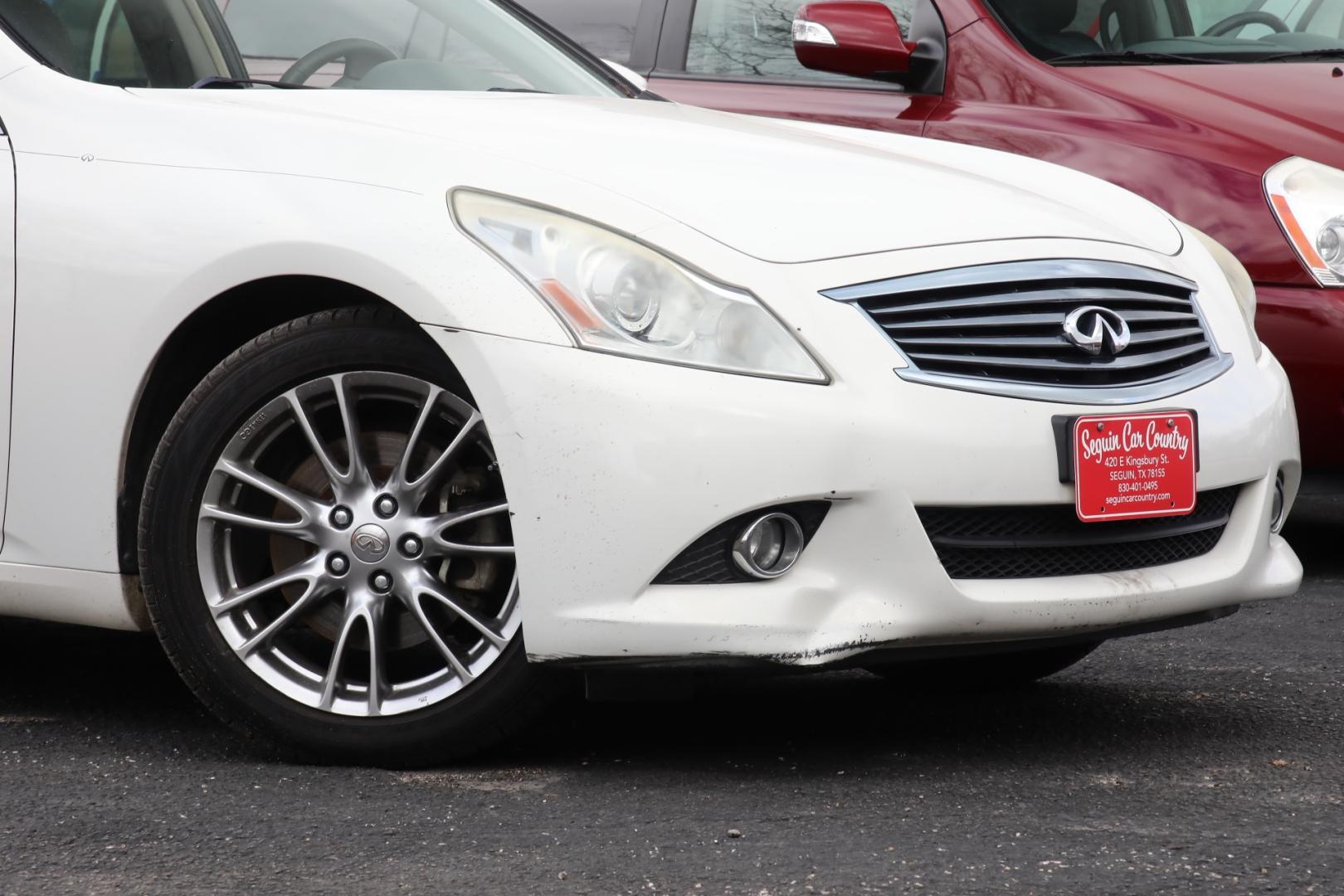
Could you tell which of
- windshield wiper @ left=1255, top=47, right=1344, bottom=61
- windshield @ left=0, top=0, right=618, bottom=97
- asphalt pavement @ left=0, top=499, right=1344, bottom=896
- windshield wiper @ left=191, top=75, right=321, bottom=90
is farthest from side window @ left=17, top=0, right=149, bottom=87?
windshield wiper @ left=1255, top=47, right=1344, bottom=61

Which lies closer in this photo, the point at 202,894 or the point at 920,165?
the point at 202,894

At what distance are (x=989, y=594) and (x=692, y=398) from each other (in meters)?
0.62

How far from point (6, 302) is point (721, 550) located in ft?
4.47

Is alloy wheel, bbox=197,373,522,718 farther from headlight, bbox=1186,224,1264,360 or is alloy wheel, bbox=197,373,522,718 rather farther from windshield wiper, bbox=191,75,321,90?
headlight, bbox=1186,224,1264,360

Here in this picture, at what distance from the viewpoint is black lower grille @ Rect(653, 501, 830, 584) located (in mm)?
3096

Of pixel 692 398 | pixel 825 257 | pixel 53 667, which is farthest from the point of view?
pixel 53 667

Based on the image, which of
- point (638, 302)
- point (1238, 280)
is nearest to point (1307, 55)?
point (1238, 280)

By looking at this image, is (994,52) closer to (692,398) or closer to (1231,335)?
(1231,335)

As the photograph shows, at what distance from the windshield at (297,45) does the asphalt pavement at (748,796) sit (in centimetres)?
127

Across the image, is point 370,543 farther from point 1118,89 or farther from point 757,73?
point 757,73

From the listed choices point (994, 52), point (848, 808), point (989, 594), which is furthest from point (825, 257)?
point (994, 52)

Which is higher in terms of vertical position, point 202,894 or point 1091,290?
point 1091,290

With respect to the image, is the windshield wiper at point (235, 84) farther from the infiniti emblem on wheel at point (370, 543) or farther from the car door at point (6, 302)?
the infiniti emblem on wheel at point (370, 543)

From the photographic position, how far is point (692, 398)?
3.03 m
